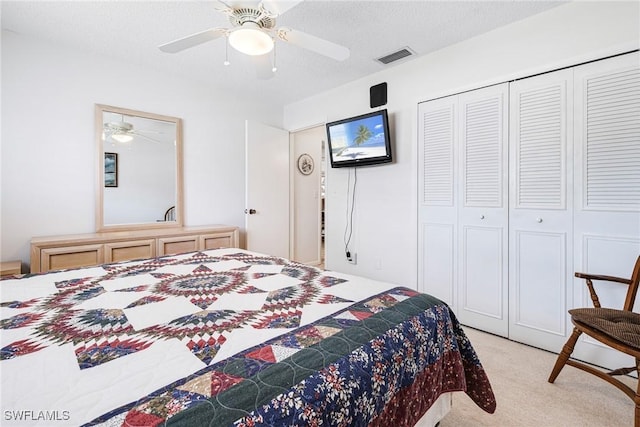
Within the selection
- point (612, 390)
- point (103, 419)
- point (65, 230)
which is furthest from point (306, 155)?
point (103, 419)

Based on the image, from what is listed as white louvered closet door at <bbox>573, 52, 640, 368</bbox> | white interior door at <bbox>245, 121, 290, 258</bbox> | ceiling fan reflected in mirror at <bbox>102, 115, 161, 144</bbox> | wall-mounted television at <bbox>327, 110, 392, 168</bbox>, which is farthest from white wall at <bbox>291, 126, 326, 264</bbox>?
white louvered closet door at <bbox>573, 52, 640, 368</bbox>

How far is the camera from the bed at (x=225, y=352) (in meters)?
0.68

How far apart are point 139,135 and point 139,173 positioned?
418 mm

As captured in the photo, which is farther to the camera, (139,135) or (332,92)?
Answer: (332,92)

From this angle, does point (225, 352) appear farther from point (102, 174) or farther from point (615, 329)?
point (102, 174)

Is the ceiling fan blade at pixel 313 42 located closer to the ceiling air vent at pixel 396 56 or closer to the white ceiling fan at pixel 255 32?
the white ceiling fan at pixel 255 32

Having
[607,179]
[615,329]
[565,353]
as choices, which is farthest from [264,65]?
[565,353]

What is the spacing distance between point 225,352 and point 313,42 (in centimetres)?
184

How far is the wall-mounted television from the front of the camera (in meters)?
3.16

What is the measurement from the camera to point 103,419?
2.03 feet

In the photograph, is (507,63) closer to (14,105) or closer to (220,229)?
(220,229)

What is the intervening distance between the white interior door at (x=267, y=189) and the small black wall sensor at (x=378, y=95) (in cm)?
149

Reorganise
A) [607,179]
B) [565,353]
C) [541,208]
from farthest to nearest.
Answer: [541,208], [607,179], [565,353]

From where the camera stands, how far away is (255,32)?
5.66 feet
